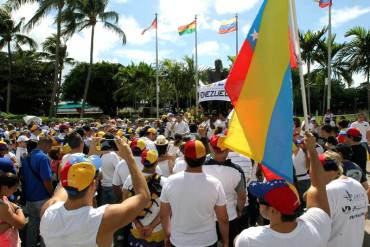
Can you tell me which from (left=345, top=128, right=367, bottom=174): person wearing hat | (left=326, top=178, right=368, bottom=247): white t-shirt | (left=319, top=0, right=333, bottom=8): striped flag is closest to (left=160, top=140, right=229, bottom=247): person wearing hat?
(left=326, top=178, right=368, bottom=247): white t-shirt

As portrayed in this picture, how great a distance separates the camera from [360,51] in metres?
20.1

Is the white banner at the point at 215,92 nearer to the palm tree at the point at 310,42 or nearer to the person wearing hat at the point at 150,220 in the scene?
the palm tree at the point at 310,42

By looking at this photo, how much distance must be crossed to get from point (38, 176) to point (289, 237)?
4321mm

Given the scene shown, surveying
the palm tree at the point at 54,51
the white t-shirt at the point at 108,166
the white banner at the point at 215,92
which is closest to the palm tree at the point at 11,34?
the palm tree at the point at 54,51

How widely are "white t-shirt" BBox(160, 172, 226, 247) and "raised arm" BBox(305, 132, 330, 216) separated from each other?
3.46 feet

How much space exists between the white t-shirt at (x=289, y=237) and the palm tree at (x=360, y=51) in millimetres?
19343

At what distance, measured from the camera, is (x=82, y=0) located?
2933cm

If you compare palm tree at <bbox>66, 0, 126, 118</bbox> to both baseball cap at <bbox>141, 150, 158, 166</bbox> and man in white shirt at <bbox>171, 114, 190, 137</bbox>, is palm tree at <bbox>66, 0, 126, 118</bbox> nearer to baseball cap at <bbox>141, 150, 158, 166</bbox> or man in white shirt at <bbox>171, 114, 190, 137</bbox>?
man in white shirt at <bbox>171, 114, 190, 137</bbox>

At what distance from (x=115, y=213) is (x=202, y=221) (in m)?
1.39

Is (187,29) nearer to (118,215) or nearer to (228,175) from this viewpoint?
(228,175)

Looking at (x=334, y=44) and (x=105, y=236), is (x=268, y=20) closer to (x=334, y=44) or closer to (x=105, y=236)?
(x=105, y=236)

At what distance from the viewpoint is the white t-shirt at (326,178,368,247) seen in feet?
10.8

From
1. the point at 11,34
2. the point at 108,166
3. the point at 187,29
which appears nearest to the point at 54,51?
the point at 11,34

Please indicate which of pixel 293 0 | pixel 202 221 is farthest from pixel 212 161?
pixel 293 0
